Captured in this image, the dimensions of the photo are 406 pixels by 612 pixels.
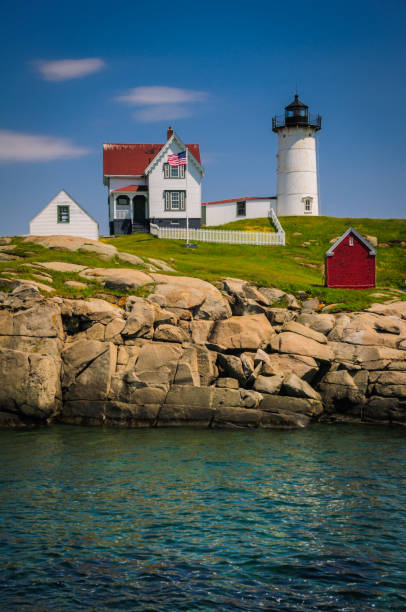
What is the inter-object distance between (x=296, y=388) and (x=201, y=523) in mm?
11982

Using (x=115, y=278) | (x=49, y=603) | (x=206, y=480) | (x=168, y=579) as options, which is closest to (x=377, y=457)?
(x=206, y=480)

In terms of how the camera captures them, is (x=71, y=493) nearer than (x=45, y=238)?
Yes

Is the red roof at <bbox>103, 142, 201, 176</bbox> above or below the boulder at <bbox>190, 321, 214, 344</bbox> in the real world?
above

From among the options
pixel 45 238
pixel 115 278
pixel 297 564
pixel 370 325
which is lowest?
pixel 297 564

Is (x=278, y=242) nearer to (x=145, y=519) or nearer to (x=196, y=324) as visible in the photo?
(x=196, y=324)

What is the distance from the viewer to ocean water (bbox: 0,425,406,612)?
34.9 feet

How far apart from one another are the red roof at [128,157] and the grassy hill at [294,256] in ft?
27.8

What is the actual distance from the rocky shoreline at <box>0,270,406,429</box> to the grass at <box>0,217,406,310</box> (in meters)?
2.53

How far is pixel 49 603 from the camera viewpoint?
10.2 metres

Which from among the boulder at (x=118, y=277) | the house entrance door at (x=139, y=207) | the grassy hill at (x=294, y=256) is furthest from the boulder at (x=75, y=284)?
the house entrance door at (x=139, y=207)

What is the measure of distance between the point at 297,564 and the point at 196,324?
1778cm

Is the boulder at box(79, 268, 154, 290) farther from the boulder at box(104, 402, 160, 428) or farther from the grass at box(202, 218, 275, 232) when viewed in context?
the grass at box(202, 218, 275, 232)

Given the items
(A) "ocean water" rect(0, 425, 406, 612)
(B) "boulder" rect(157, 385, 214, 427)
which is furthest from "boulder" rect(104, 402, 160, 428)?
(A) "ocean water" rect(0, 425, 406, 612)

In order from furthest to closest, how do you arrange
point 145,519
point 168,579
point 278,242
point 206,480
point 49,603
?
point 278,242 < point 206,480 < point 145,519 < point 168,579 < point 49,603
